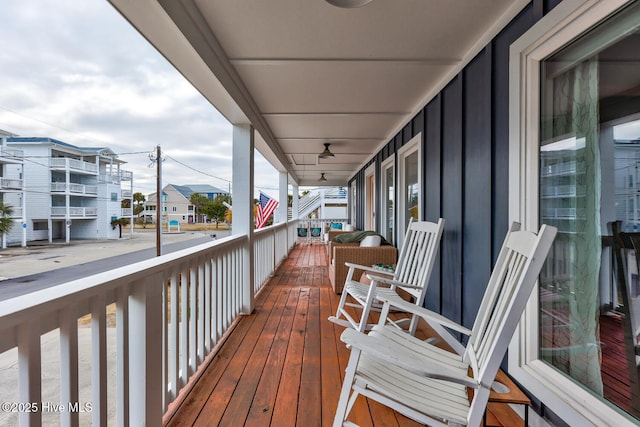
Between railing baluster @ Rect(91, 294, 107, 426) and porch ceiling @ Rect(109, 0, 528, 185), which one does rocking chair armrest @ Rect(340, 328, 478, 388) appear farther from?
porch ceiling @ Rect(109, 0, 528, 185)

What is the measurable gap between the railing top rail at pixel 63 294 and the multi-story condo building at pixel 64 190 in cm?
16

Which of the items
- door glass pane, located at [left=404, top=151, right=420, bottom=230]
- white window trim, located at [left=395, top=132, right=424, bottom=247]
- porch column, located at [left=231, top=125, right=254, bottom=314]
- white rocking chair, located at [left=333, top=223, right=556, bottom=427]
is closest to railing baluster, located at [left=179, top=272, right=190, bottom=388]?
white rocking chair, located at [left=333, top=223, right=556, bottom=427]

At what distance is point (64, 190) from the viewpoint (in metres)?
1.00

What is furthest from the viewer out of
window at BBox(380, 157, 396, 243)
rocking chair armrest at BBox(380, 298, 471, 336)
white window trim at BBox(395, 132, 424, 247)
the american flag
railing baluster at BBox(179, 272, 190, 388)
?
the american flag

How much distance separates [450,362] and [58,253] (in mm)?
1591

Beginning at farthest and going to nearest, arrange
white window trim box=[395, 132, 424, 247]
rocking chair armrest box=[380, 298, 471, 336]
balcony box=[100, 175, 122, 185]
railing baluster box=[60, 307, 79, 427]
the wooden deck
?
white window trim box=[395, 132, 424, 247], the wooden deck, rocking chair armrest box=[380, 298, 471, 336], balcony box=[100, 175, 122, 185], railing baluster box=[60, 307, 79, 427]

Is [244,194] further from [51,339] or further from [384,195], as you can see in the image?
[384,195]

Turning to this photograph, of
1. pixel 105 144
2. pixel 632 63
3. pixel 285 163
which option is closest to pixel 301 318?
pixel 105 144

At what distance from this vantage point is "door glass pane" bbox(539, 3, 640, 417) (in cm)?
113

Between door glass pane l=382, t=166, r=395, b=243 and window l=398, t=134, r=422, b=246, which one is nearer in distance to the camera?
window l=398, t=134, r=422, b=246

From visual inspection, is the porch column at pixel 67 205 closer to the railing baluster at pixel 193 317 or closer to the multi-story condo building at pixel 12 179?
the multi-story condo building at pixel 12 179

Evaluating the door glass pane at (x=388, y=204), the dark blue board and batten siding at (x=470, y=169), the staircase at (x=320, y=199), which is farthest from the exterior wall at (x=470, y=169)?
the staircase at (x=320, y=199)

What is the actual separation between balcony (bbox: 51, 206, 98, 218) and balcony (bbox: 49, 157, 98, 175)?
0.13 metres

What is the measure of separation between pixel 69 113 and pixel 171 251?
0.97 metres
